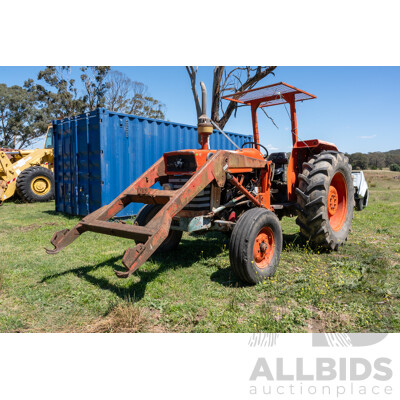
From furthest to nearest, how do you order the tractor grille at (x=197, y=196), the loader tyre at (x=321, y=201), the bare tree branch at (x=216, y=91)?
1. the bare tree branch at (x=216, y=91)
2. the loader tyre at (x=321, y=201)
3. the tractor grille at (x=197, y=196)

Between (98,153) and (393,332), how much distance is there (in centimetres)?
726

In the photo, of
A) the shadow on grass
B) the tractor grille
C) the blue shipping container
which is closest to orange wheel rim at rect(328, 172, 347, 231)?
the shadow on grass

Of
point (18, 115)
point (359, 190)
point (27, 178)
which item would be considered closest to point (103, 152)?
point (27, 178)

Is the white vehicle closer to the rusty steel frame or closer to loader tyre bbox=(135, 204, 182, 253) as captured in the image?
the rusty steel frame

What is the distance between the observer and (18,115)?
34062 mm

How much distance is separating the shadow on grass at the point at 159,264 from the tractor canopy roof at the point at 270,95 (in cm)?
252

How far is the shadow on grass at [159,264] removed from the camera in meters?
3.89

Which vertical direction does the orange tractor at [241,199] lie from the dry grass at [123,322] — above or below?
above

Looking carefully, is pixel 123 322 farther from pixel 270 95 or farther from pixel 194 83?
pixel 194 83

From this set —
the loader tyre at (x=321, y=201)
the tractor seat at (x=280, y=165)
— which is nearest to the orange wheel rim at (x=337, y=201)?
the loader tyre at (x=321, y=201)

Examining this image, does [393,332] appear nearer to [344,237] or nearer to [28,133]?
[344,237]

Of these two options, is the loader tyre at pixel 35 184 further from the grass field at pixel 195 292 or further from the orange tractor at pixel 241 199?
the orange tractor at pixel 241 199

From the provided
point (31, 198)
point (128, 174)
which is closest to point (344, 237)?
point (128, 174)

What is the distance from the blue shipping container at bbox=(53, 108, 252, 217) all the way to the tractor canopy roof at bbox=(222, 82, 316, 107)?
3.82m
